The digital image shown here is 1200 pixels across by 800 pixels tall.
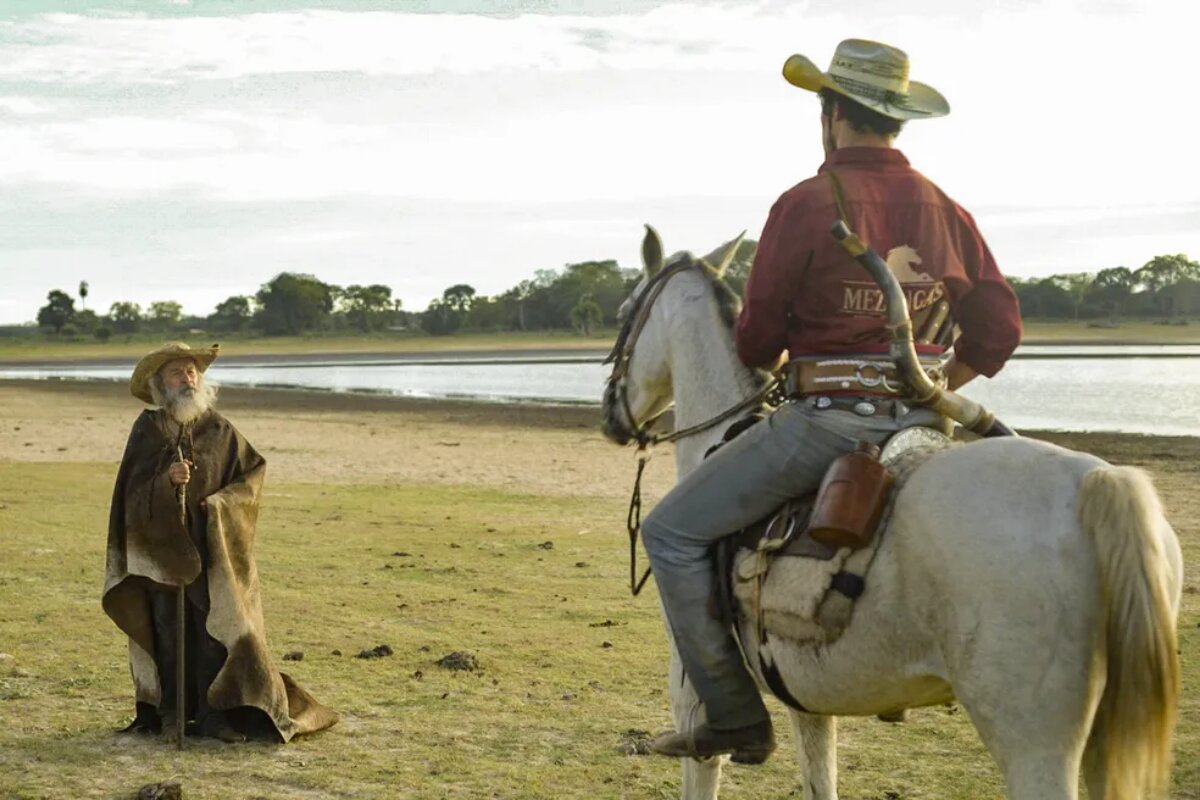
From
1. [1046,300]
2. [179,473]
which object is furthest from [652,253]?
[1046,300]

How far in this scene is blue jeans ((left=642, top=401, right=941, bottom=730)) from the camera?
4359 millimetres

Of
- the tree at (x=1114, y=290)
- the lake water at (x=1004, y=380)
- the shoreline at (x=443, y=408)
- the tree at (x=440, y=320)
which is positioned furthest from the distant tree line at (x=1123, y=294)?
the shoreline at (x=443, y=408)

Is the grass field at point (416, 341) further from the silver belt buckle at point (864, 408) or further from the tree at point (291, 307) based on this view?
the silver belt buckle at point (864, 408)

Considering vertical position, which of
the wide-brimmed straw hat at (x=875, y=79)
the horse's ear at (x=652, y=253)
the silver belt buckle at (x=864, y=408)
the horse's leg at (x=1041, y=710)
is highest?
the wide-brimmed straw hat at (x=875, y=79)

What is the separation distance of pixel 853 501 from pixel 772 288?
2.66 feet

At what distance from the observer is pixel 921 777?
6.71m

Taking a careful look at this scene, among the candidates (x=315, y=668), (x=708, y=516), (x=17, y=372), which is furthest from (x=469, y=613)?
(x=17, y=372)

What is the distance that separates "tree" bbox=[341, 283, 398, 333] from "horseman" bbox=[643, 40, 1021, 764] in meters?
119

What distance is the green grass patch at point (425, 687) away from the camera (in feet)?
22.0

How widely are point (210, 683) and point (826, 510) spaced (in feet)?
15.4

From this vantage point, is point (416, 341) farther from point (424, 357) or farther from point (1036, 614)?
point (1036, 614)

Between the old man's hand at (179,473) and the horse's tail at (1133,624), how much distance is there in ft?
17.0

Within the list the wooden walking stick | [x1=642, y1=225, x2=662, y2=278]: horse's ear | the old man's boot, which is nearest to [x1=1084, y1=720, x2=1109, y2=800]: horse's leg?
the old man's boot

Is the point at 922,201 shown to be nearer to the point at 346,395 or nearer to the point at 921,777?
the point at 921,777
